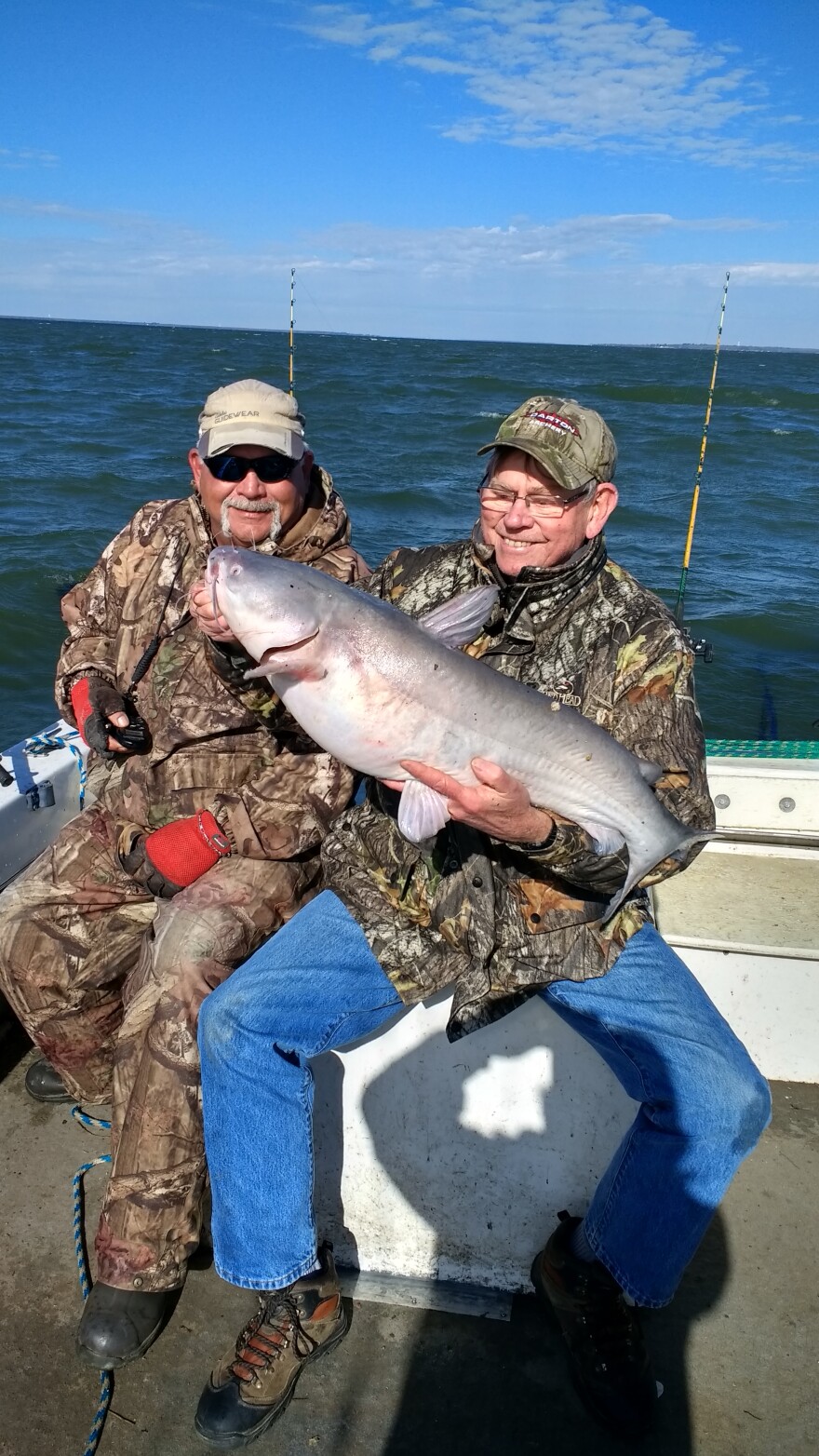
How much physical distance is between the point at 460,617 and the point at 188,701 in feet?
4.23

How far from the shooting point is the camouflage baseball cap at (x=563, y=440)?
120 inches

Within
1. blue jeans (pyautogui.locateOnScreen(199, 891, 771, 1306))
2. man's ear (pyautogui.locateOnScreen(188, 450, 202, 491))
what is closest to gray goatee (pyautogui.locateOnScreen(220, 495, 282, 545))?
man's ear (pyautogui.locateOnScreen(188, 450, 202, 491))

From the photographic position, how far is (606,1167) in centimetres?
315

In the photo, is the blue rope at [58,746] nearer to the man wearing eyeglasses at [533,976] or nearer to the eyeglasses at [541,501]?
the man wearing eyeglasses at [533,976]

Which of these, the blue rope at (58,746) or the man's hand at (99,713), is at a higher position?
the man's hand at (99,713)

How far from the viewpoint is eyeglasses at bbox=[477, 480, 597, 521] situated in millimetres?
3109

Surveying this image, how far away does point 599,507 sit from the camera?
126 inches

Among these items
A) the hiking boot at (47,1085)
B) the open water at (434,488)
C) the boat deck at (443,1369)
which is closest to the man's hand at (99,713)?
the hiking boot at (47,1085)

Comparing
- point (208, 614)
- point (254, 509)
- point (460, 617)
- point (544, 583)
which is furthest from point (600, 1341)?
point (254, 509)

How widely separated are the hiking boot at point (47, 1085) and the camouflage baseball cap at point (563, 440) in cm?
285

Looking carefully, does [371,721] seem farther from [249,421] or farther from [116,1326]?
[116,1326]

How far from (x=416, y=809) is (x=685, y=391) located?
55.7 meters

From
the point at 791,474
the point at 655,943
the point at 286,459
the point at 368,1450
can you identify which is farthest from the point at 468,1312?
the point at 791,474

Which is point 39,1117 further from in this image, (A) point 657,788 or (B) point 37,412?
(B) point 37,412
